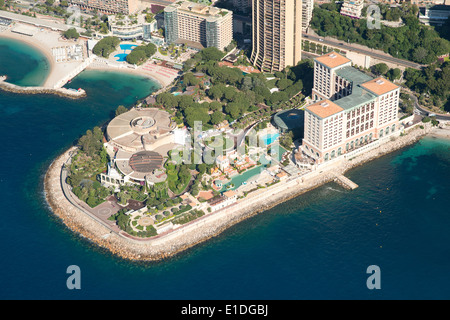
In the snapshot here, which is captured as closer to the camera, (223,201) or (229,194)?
(223,201)

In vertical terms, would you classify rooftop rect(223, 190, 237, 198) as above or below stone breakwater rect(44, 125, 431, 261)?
above

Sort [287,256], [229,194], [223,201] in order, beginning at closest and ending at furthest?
[287,256]
[223,201]
[229,194]

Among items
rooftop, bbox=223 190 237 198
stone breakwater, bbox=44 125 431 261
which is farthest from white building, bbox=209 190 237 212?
stone breakwater, bbox=44 125 431 261

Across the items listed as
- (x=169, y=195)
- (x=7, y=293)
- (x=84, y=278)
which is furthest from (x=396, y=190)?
(x=7, y=293)

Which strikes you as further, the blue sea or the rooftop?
the rooftop

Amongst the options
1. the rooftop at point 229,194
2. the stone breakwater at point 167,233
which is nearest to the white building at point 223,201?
the rooftop at point 229,194

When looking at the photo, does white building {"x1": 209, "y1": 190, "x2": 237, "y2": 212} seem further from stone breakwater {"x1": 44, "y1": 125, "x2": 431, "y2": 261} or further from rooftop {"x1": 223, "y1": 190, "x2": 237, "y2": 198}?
stone breakwater {"x1": 44, "y1": 125, "x2": 431, "y2": 261}

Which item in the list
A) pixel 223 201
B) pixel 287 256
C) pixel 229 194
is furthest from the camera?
pixel 229 194

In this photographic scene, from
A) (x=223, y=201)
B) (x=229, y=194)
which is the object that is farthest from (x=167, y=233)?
(x=229, y=194)

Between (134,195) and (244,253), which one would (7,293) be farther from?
(244,253)

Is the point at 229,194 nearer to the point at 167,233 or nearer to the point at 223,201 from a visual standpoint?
the point at 223,201

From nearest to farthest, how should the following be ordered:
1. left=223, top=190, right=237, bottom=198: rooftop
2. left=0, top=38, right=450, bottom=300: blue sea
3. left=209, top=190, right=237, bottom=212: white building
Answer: left=0, top=38, right=450, bottom=300: blue sea
left=209, top=190, right=237, bottom=212: white building
left=223, top=190, right=237, bottom=198: rooftop
